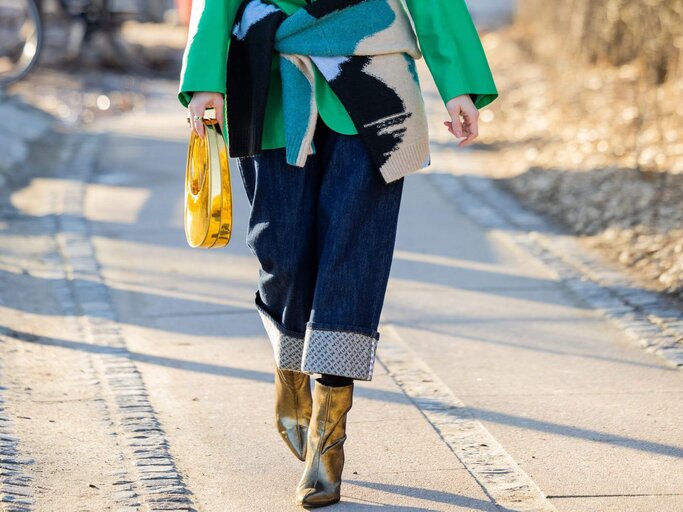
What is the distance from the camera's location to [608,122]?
8516 mm

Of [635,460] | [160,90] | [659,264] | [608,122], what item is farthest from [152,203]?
[160,90]

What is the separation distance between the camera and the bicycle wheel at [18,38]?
10125mm

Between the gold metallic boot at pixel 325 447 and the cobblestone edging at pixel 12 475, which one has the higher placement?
the gold metallic boot at pixel 325 447

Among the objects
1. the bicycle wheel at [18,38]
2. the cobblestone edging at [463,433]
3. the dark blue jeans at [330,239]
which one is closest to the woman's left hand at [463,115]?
the dark blue jeans at [330,239]

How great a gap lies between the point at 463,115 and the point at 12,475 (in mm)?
1551

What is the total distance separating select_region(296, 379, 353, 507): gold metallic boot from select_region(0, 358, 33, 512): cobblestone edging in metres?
0.72

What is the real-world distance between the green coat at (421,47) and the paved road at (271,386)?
100 cm

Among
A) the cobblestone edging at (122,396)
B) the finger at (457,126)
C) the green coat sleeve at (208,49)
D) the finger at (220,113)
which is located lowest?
the cobblestone edging at (122,396)

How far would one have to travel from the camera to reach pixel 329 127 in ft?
9.64

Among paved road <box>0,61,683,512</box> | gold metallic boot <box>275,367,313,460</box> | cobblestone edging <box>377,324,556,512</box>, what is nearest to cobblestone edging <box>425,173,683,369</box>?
paved road <box>0,61,683,512</box>

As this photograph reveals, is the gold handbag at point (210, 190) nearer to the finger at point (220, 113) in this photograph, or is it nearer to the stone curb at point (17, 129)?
the finger at point (220, 113)

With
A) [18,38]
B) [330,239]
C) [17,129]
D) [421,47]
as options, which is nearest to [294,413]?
[330,239]

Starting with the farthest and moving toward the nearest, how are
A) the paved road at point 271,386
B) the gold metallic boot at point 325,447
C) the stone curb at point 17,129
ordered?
the stone curb at point 17,129
the paved road at point 271,386
the gold metallic boot at point 325,447

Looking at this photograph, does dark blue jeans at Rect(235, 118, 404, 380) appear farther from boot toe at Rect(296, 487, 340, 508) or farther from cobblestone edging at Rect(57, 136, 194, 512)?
cobblestone edging at Rect(57, 136, 194, 512)
